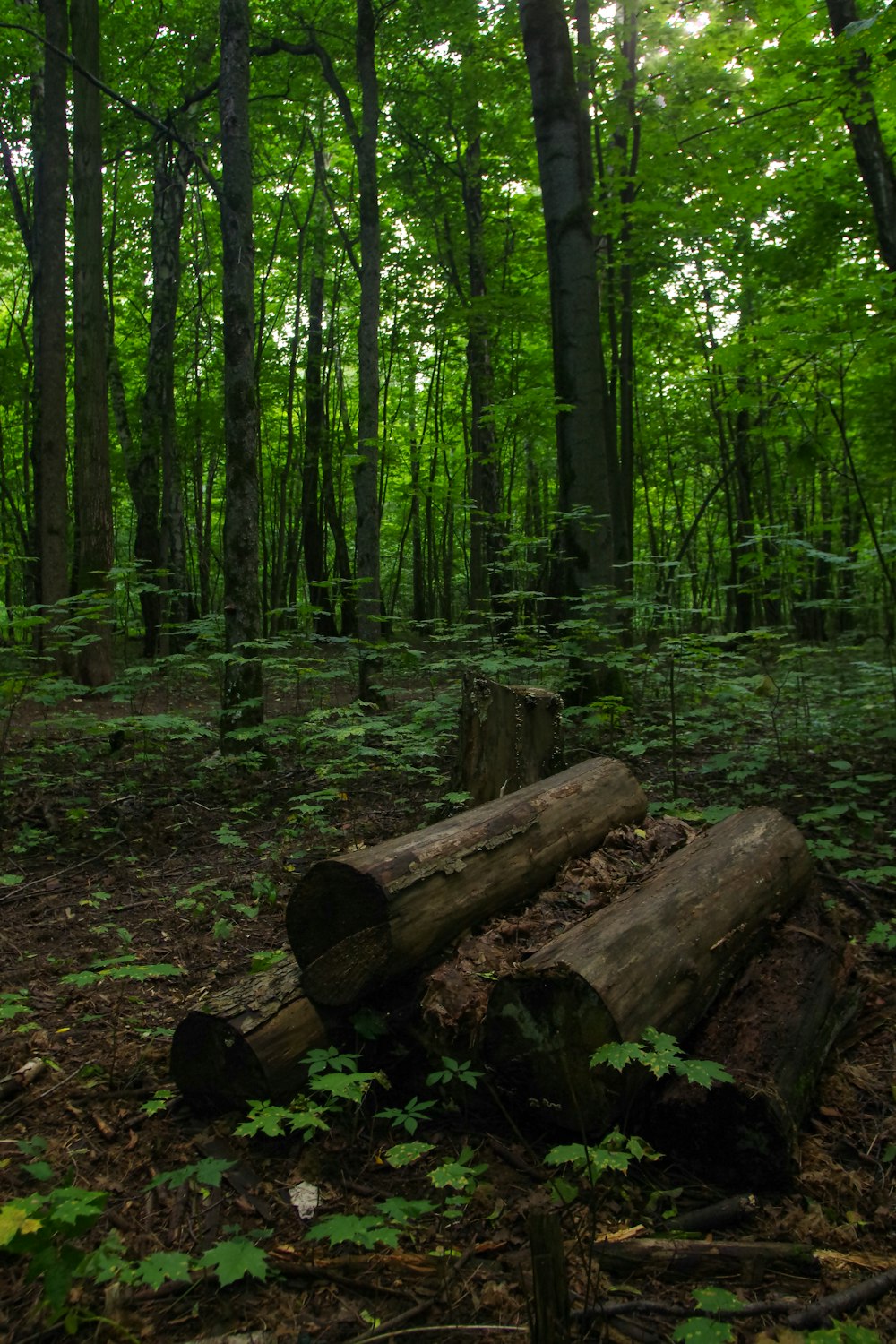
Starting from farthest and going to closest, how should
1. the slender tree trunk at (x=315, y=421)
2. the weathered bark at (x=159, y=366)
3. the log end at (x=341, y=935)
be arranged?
the slender tree trunk at (x=315, y=421), the weathered bark at (x=159, y=366), the log end at (x=341, y=935)

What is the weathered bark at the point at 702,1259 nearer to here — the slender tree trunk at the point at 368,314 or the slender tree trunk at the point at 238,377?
the slender tree trunk at the point at 238,377

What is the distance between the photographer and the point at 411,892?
10.0ft

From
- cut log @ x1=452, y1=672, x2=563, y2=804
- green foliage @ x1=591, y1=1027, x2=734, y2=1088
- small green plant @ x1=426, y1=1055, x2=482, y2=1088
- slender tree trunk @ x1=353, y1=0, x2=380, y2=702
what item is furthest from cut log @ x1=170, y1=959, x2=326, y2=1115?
slender tree trunk @ x1=353, y1=0, x2=380, y2=702

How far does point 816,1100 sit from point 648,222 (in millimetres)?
10657

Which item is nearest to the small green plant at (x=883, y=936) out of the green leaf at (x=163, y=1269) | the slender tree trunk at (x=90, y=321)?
the green leaf at (x=163, y=1269)

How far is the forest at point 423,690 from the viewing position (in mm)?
2246

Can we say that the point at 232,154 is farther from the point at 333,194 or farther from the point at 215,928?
the point at 333,194

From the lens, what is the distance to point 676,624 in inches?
285

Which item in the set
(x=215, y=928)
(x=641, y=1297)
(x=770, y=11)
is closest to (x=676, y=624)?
(x=215, y=928)

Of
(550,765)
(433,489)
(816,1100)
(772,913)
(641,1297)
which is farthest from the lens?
(433,489)

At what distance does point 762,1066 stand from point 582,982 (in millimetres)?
700

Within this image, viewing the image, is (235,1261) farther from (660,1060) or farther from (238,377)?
(238,377)

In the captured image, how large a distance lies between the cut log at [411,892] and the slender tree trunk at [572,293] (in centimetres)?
455

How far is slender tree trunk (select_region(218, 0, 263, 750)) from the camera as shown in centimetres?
705
